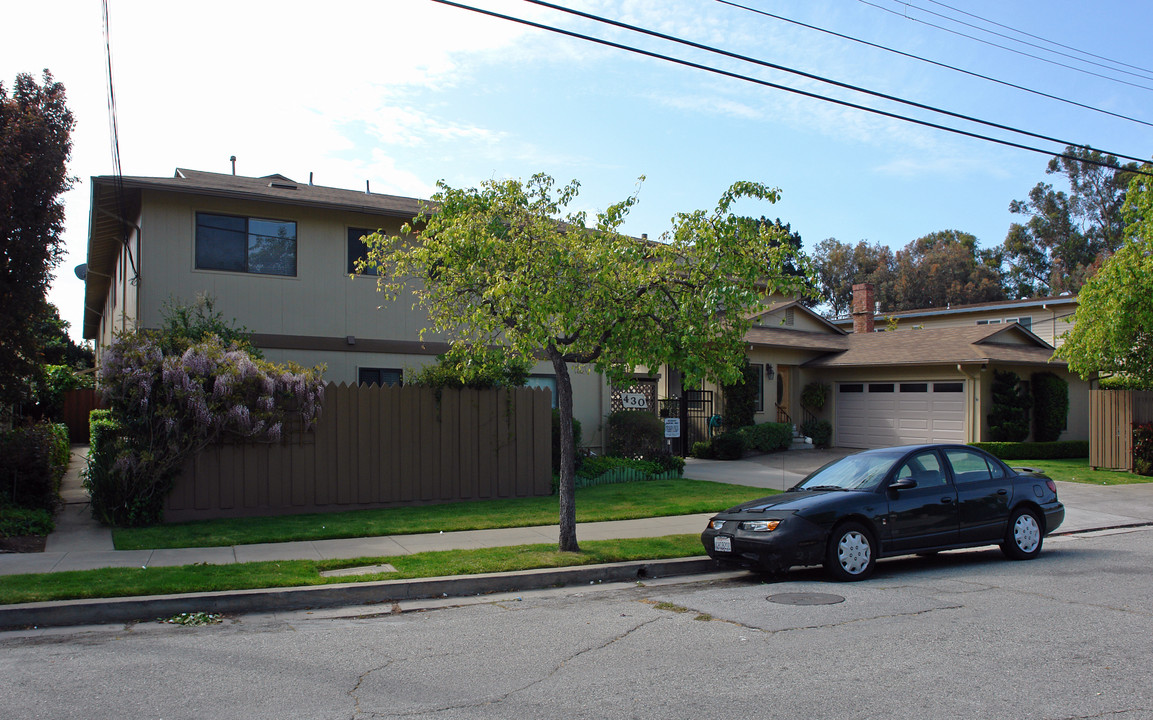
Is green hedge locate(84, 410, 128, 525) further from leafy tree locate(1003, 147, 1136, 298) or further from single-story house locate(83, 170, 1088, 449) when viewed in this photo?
leafy tree locate(1003, 147, 1136, 298)

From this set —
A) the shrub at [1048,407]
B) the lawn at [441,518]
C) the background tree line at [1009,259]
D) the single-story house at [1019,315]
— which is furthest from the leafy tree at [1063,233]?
the lawn at [441,518]

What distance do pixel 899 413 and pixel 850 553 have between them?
18.6 meters

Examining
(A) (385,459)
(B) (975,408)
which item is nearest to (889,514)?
(A) (385,459)

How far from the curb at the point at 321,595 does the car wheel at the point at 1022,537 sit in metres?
3.51

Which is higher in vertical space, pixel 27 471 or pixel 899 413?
pixel 899 413

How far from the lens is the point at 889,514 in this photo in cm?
909

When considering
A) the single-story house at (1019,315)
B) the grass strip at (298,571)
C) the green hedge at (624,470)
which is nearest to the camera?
the grass strip at (298,571)

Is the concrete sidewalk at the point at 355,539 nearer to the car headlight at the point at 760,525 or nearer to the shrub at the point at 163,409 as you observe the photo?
the shrub at the point at 163,409

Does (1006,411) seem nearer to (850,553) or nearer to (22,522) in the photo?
(850,553)

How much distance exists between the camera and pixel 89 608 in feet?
23.9

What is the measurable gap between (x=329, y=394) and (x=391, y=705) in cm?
891

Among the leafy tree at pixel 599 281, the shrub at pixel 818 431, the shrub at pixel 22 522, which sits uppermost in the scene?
the leafy tree at pixel 599 281

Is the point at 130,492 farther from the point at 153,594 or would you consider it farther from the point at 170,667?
the point at 170,667

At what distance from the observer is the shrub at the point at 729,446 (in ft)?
76.3
